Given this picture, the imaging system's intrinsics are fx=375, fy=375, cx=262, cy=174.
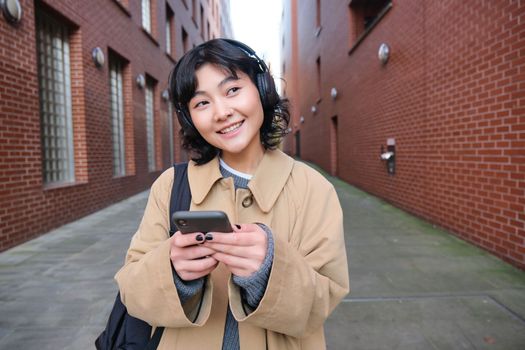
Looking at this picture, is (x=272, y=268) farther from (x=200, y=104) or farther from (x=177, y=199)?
(x=200, y=104)

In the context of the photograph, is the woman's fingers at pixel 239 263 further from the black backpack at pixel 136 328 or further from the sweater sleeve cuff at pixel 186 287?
the black backpack at pixel 136 328

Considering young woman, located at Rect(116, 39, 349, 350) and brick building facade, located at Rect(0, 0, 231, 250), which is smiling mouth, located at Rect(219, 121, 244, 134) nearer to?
young woman, located at Rect(116, 39, 349, 350)

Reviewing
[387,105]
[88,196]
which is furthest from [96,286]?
[387,105]

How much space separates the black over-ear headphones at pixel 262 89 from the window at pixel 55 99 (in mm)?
5284

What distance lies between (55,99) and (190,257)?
6343 mm

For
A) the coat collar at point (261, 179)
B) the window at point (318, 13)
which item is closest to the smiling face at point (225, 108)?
the coat collar at point (261, 179)

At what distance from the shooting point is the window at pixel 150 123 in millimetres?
11758

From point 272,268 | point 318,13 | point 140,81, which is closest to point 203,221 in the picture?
point 272,268

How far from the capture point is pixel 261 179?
1.25 meters

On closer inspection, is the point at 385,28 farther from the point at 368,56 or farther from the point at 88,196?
the point at 88,196

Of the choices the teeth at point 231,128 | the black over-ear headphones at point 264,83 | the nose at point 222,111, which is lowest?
the teeth at point 231,128

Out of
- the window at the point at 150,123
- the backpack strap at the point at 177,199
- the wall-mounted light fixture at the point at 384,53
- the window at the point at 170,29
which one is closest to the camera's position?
the backpack strap at the point at 177,199

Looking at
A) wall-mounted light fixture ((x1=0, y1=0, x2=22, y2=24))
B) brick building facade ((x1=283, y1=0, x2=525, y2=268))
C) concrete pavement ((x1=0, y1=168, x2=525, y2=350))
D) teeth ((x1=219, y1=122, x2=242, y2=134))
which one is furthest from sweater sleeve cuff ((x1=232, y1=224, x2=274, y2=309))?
wall-mounted light fixture ((x1=0, y1=0, x2=22, y2=24))

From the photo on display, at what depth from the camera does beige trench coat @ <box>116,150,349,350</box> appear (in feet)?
3.33
